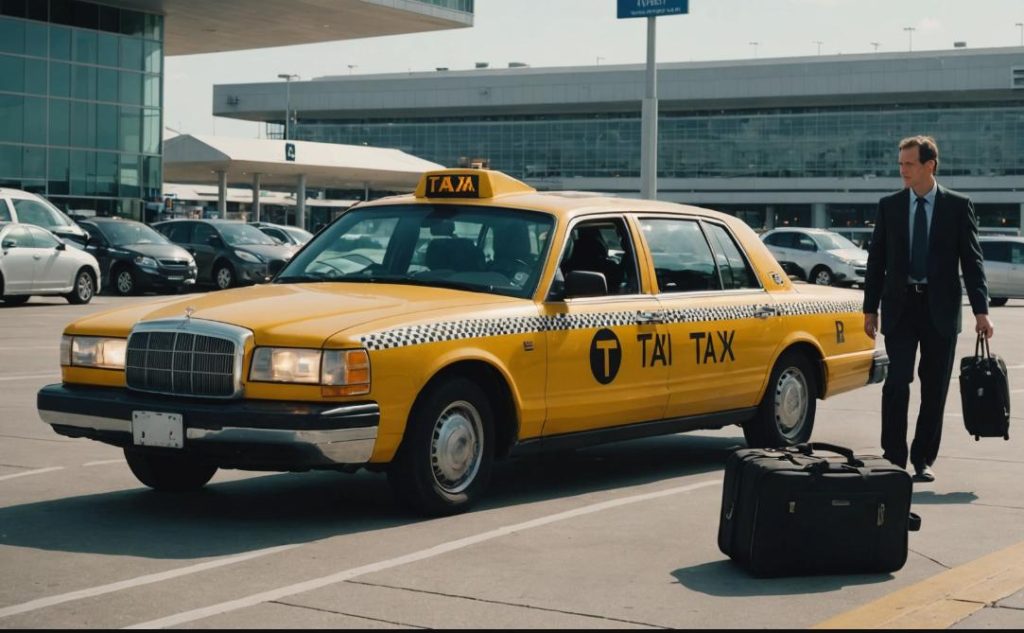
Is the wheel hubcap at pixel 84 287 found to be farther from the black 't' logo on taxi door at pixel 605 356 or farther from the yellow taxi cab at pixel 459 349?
the black 't' logo on taxi door at pixel 605 356

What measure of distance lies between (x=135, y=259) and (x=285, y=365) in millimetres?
26576

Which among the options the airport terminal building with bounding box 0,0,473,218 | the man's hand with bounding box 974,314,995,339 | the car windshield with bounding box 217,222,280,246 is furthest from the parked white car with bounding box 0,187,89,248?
the man's hand with bounding box 974,314,995,339

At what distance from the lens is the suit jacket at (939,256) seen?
8.88 metres

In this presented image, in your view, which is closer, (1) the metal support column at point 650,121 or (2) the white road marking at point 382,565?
(2) the white road marking at point 382,565

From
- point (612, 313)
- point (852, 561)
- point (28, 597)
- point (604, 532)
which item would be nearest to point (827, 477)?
point (852, 561)

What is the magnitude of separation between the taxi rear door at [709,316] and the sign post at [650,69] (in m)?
18.7

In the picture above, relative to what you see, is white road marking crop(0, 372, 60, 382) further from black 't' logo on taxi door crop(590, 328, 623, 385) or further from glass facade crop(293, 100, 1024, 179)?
glass facade crop(293, 100, 1024, 179)

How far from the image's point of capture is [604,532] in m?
7.46

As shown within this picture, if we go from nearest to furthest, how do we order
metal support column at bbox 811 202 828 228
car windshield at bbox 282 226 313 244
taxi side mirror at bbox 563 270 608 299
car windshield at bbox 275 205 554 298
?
taxi side mirror at bbox 563 270 608 299
car windshield at bbox 275 205 554 298
car windshield at bbox 282 226 313 244
metal support column at bbox 811 202 828 228

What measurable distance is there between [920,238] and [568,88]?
10666 centimetres

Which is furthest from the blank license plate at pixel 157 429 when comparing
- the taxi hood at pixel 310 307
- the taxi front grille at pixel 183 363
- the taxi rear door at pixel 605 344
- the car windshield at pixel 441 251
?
the taxi rear door at pixel 605 344

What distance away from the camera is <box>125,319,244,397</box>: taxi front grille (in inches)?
291

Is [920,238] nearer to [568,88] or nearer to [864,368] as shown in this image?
[864,368]

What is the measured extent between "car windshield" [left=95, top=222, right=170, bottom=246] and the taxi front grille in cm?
2657
